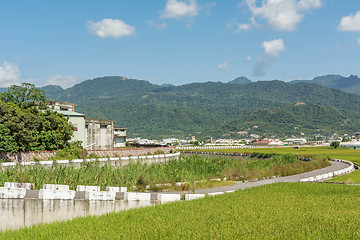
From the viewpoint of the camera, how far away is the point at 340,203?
704 inches

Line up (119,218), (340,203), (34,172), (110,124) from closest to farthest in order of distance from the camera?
1. (119,218)
2. (340,203)
3. (34,172)
4. (110,124)

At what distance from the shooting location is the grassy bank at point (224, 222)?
12227 millimetres

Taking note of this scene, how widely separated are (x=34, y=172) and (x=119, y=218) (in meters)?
17.3

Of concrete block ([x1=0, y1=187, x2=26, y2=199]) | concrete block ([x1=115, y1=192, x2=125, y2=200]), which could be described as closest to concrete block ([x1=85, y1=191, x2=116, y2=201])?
concrete block ([x1=115, y1=192, x2=125, y2=200])

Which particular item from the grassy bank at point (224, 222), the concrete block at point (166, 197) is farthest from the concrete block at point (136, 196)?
the grassy bank at point (224, 222)

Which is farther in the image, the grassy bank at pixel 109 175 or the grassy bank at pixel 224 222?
the grassy bank at pixel 109 175

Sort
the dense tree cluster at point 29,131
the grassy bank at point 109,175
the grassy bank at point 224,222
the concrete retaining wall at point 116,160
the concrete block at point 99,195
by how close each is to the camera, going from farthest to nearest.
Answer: the dense tree cluster at point 29,131
the concrete retaining wall at point 116,160
the grassy bank at point 109,175
the concrete block at point 99,195
the grassy bank at point 224,222

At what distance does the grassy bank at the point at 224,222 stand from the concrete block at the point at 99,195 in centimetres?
210

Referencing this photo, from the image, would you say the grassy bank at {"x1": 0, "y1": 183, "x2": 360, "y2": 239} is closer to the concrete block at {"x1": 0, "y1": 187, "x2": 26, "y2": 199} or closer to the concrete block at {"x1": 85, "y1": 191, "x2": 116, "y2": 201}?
the concrete block at {"x1": 85, "y1": 191, "x2": 116, "y2": 201}

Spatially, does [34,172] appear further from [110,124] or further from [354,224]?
[110,124]

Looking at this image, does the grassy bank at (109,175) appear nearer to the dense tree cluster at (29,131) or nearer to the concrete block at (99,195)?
the dense tree cluster at (29,131)

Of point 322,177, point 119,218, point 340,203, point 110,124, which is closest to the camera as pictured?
point 119,218

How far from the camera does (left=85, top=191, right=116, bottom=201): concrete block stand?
1766 cm

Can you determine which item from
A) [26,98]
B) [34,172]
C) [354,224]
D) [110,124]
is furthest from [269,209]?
[110,124]
